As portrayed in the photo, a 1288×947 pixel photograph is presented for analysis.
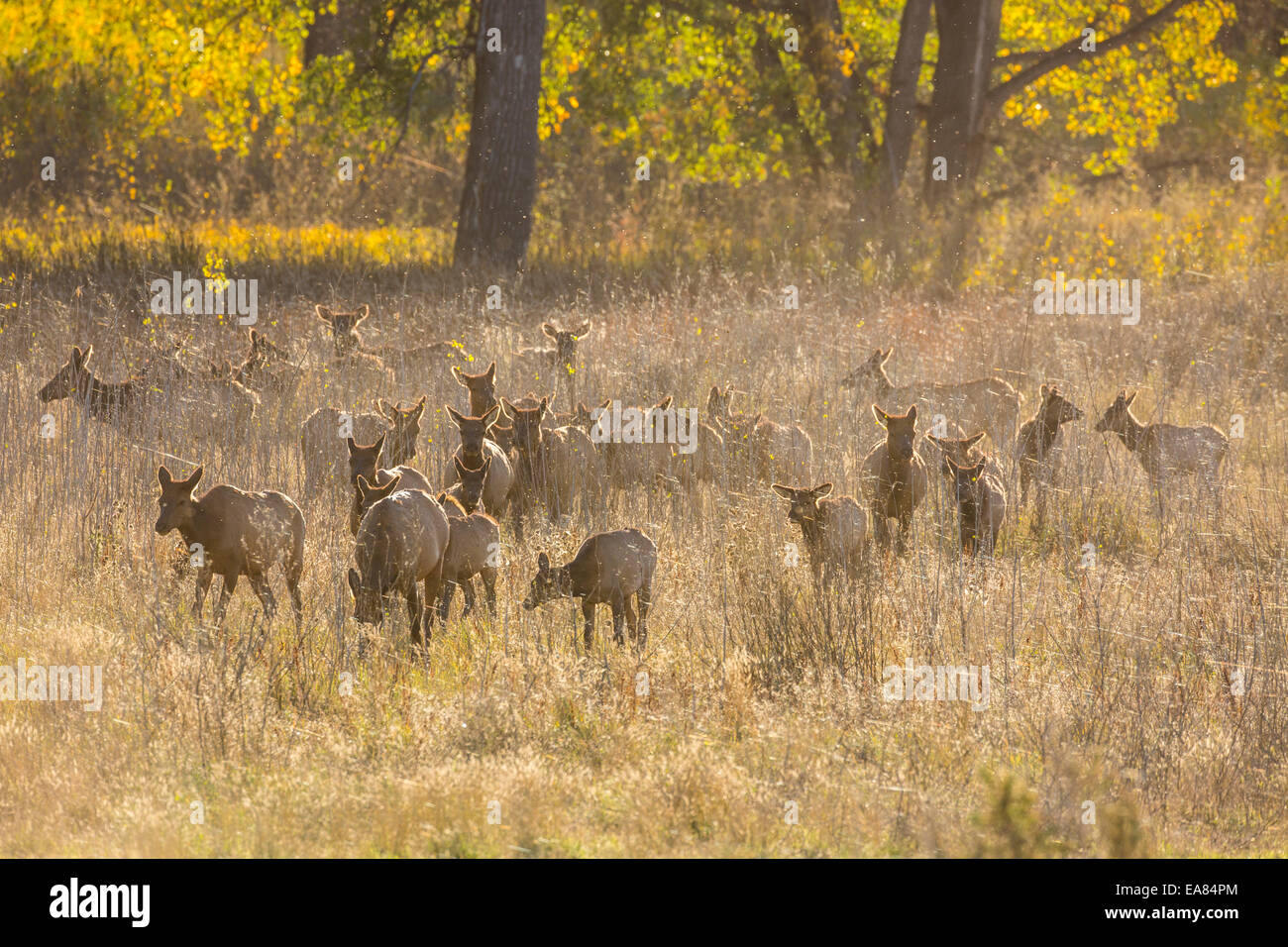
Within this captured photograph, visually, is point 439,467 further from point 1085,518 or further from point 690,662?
point 1085,518

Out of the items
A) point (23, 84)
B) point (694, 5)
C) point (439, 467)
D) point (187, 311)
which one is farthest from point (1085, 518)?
point (23, 84)

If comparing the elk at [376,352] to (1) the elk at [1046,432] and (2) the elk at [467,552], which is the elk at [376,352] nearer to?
(2) the elk at [467,552]

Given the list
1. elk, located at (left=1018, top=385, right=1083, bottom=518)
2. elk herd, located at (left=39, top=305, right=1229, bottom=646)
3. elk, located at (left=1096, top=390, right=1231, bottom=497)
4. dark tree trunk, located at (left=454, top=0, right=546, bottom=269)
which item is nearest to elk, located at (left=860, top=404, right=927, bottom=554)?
elk herd, located at (left=39, top=305, right=1229, bottom=646)

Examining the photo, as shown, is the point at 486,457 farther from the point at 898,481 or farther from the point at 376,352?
the point at 376,352

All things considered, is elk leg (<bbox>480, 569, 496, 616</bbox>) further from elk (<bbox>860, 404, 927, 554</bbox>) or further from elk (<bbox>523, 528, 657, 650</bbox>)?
elk (<bbox>860, 404, 927, 554</bbox>)

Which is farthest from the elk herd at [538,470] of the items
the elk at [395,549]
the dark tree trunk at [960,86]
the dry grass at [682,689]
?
the dark tree trunk at [960,86]

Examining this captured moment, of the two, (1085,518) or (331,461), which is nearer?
(1085,518)

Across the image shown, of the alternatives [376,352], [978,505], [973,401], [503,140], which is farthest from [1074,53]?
[978,505]

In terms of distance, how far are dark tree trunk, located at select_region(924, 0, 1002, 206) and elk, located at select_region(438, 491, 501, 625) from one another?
15.9 metres

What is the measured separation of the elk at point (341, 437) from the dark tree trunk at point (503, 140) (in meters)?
8.79

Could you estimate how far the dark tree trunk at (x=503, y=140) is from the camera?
1897cm

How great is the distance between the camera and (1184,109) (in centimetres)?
3550
